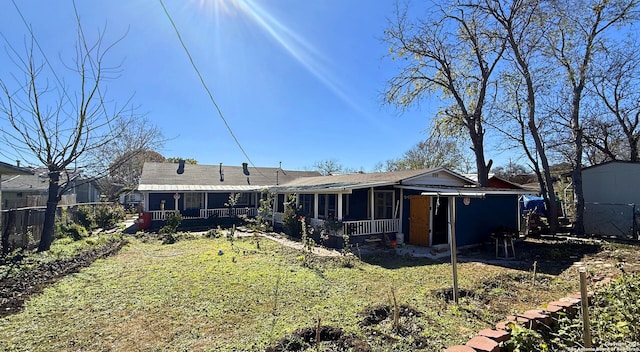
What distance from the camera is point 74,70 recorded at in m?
8.80

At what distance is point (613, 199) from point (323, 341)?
17761 mm

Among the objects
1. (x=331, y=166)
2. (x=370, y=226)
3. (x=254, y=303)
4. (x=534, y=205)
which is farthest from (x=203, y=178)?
(x=331, y=166)

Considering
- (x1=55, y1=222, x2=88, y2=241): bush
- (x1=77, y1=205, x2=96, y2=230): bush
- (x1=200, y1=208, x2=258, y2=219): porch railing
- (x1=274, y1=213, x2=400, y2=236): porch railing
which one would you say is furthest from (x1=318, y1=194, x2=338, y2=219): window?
(x1=77, y1=205, x2=96, y2=230): bush

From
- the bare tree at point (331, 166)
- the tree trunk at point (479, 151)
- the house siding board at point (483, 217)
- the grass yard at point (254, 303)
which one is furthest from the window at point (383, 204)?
the bare tree at point (331, 166)

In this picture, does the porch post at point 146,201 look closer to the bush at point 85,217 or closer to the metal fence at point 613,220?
the bush at point 85,217

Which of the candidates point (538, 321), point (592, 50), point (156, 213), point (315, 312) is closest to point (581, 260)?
point (538, 321)

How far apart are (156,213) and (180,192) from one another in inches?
73.3

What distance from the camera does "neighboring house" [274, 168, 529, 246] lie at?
38.1 feet

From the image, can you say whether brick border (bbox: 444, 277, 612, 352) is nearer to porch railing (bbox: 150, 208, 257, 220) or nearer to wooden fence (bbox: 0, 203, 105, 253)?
wooden fence (bbox: 0, 203, 105, 253)

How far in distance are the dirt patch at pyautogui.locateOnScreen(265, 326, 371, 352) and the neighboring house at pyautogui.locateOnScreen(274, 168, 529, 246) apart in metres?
7.24

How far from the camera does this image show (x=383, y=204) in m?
13.1

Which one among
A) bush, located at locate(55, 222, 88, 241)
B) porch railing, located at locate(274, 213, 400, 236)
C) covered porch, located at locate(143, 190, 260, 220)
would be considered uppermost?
covered porch, located at locate(143, 190, 260, 220)

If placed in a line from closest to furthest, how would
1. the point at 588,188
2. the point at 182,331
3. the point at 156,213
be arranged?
the point at 182,331 < the point at 588,188 < the point at 156,213

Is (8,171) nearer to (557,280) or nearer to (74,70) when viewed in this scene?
(74,70)
